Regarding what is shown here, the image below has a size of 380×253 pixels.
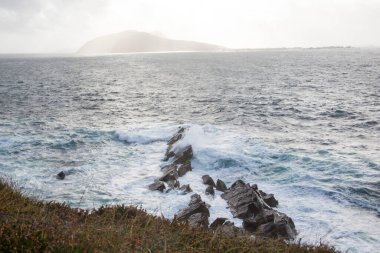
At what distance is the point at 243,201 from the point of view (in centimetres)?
1817

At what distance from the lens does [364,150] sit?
87.0ft

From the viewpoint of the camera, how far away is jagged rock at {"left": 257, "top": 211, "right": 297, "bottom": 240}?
Result: 1498 centimetres

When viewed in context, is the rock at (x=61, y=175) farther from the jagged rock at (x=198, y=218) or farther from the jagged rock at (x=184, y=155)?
the jagged rock at (x=198, y=218)

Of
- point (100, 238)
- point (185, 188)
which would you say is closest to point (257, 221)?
point (185, 188)

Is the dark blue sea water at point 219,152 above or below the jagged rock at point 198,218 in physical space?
below

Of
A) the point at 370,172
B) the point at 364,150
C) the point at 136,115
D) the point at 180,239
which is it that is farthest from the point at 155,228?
the point at 136,115

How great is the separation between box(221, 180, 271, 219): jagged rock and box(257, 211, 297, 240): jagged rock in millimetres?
1489

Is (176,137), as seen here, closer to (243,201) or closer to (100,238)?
(243,201)

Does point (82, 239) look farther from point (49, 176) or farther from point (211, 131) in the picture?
point (211, 131)

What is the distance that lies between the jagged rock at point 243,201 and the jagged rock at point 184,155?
5.88m

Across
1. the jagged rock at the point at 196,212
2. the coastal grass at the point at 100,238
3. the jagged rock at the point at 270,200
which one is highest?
the coastal grass at the point at 100,238

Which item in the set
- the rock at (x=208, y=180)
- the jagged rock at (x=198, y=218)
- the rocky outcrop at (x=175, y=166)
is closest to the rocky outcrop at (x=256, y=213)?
the rock at (x=208, y=180)

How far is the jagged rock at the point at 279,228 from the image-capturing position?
1498 centimetres

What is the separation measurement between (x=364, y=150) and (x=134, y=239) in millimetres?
25047
